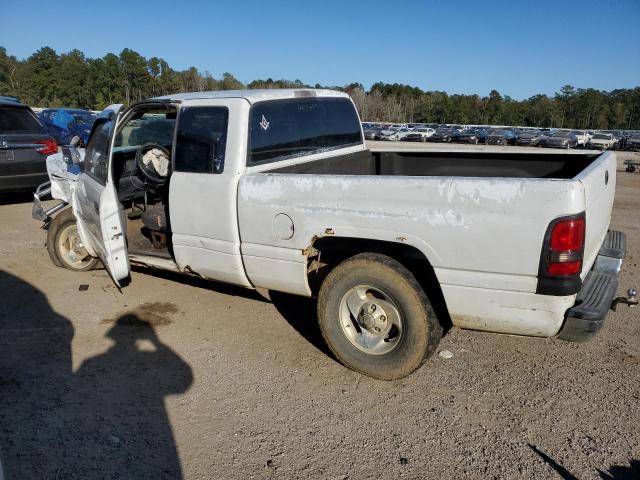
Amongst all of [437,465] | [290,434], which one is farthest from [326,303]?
[437,465]

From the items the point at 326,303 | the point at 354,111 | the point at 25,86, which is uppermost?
the point at 25,86

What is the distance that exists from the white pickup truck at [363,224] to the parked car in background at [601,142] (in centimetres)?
4326

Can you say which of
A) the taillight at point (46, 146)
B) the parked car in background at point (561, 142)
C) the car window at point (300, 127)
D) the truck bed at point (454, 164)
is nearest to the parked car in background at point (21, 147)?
the taillight at point (46, 146)

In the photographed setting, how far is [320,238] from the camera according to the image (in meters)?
3.46

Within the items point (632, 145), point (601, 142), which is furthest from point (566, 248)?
point (601, 142)

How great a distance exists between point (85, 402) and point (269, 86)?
280 feet

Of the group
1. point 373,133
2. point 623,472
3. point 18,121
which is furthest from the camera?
point 373,133

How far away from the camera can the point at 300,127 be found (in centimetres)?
441

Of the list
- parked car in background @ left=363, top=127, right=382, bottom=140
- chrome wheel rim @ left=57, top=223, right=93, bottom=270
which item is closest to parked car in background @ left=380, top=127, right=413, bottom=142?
parked car in background @ left=363, top=127, right=382, bottom=140

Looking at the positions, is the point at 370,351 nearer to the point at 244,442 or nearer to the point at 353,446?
the point at 353,446

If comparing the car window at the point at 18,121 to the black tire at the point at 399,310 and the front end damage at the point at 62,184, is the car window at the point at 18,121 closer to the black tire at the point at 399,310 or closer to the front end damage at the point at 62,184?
the front end damage at the point at 62,184

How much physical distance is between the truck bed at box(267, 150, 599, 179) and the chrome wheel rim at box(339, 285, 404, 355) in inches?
50.6

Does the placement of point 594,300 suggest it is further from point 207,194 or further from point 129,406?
point 129,406

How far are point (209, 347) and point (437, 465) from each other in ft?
6.85
